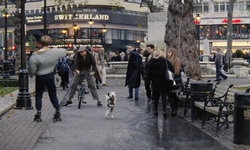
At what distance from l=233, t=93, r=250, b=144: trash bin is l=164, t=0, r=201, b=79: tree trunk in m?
11.1

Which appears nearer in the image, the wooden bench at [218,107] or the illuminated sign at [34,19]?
the wooden bench at [218,107]

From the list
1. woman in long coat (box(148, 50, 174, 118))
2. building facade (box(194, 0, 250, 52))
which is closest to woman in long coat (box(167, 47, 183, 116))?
woman in long coat (box(148, 50, 174, 118))

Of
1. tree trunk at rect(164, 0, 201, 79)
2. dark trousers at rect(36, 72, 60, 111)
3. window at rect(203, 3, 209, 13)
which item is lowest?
dark trousers at rect(36, 72, 60, 111)

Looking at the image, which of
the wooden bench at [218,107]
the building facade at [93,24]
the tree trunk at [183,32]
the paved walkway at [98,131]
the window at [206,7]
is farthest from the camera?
the window at [206,7]

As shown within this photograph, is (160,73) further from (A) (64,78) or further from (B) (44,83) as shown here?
(A) (64,78)

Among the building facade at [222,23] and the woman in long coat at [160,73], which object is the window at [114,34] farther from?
the woman in long coat at [160,73]

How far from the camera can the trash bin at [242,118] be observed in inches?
359

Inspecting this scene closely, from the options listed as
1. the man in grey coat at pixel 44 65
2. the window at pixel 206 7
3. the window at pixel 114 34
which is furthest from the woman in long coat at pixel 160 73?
the window at pixel 206 7

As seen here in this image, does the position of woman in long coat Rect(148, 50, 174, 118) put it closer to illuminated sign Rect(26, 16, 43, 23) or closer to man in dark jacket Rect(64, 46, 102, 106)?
man in dark jacket Rect(64, 46, 102, 106)

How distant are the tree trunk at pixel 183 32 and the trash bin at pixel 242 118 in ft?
36.5

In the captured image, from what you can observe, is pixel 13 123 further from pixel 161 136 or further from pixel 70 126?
pixel 161 136

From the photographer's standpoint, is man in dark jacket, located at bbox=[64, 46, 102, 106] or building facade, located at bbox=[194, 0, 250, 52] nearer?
man in dark jacket, located at bbox=[64, 46, 102, 106]

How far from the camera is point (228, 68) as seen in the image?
4109cm

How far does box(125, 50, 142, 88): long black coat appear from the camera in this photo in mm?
17438
